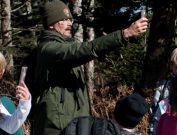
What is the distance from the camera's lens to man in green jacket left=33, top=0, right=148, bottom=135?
165 inches

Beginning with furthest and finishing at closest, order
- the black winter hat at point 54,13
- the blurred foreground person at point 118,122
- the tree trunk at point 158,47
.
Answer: the tree trunk at point 158,47
the black winter hat at point 54,13
the blurred foreground person at point 118,122

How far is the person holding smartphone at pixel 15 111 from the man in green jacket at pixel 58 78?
29 centimetres

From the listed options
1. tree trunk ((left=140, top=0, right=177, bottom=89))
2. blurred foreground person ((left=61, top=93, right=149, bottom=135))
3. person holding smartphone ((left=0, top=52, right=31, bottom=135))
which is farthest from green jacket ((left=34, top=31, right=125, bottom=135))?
tree trunk ((left=140, top=0, right=177, bottom=89))

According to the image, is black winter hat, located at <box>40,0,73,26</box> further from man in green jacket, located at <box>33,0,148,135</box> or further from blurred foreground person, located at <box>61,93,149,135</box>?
blurred foreground person, located at <box>61,93,149,135</box>

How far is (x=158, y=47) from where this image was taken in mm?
10875

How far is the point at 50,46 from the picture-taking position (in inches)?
167

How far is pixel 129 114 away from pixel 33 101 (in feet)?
4.14

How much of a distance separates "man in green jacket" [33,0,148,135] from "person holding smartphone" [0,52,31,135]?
29 cm

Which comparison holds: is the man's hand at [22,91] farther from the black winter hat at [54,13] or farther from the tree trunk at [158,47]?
the tree trunk at [158,47]

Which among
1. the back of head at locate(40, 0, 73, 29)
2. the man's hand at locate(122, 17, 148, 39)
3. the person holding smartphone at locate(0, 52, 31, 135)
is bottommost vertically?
the person holding smartphone at locate(0, 52, 31, 135)

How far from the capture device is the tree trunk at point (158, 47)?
10.6 meters

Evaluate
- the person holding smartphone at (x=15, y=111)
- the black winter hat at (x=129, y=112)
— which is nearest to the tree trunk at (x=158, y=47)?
the person holding smartphone at (x=15, y=111)

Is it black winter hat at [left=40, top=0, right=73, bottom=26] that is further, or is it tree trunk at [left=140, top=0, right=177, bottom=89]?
tree trunk at [left=140, top=0, right=177, bottom=89]

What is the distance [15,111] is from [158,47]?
7.14 m
